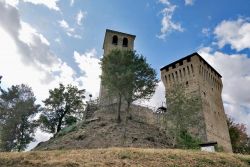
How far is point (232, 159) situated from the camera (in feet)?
56.4

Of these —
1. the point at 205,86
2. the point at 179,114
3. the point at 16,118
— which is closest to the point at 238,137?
the point at 205,86

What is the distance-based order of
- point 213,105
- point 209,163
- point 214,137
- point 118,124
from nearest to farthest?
point 209,163
point 118,124
point 214,137
point 213,105

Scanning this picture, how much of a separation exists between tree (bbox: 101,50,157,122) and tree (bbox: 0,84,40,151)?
1138 centimetres

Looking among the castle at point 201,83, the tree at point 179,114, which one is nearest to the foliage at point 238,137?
the castle at point 201,83

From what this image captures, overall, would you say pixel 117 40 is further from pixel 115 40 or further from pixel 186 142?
pixel 186 142

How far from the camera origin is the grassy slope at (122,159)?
1445 centimetres

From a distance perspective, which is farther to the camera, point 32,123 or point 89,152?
point 32,123

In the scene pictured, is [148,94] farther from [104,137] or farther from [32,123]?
[32,123]

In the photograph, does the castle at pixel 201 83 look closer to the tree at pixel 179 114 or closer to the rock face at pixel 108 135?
the rock face at pixel 108 135

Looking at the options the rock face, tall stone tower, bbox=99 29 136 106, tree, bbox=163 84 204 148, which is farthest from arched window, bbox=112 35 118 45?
tree, bbox=163 84 204 148

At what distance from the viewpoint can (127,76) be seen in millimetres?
28828

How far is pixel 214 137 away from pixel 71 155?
23.9m

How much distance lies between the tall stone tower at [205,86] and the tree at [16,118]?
61.0 ft

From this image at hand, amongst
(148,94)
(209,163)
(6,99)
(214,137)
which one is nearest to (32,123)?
(6,99)
